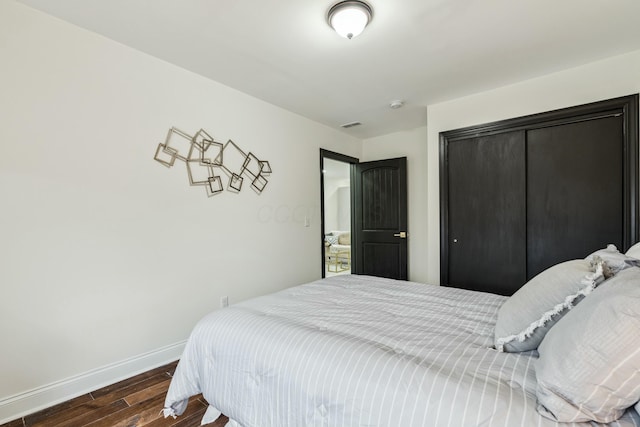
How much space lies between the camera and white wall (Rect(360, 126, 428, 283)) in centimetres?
412

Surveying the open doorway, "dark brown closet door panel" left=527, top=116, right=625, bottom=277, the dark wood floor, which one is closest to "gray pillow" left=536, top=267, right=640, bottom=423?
the dark wood floor

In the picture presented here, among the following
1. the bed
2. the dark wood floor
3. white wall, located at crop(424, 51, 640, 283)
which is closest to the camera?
the bed

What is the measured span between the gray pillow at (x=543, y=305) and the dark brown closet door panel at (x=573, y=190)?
5.74 feet

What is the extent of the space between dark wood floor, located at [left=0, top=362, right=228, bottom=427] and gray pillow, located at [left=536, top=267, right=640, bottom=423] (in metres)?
1.62

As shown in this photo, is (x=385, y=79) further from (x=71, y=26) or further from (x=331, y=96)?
(x=71, y=26)

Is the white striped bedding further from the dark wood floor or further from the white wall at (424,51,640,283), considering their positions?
the white wall at (424,51,640,283)

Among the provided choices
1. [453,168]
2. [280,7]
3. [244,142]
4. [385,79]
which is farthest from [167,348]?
[453,168]

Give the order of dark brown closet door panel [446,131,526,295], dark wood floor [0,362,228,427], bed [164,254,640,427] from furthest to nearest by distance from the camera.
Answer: dark brown closet door panel [446,131,526,295], dark wood floor [0,362,228,427], bed [164,254,640,427]

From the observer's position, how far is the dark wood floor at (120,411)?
5.54 ft

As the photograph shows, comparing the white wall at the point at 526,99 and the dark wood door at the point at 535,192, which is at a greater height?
the white wall at the point at 526,99

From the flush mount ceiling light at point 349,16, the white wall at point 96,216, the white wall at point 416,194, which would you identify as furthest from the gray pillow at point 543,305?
the white wall at point 416,194

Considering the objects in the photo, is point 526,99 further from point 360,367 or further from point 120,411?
point 120,411

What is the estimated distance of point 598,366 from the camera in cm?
77

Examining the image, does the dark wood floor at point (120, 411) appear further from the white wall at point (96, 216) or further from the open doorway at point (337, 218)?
the open doorway at point (337, 218)
